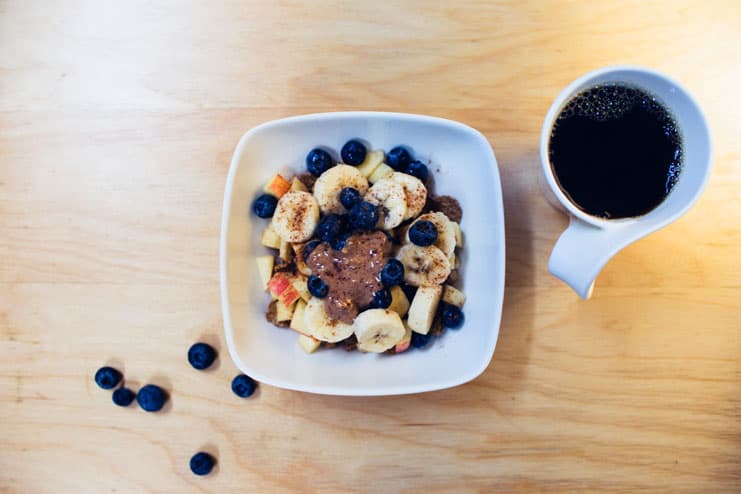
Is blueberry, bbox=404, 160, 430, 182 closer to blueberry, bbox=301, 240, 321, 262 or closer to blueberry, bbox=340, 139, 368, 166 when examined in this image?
blueberry, bbox=340, 139, 368, 166

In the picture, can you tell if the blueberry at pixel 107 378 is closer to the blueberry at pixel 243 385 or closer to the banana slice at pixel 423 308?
the blueberry at pixel 243 385

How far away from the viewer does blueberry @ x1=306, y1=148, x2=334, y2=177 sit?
80 centimetres

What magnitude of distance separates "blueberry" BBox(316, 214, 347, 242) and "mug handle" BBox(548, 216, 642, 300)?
0.98ft

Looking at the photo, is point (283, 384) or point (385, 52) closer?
point (283, 384)

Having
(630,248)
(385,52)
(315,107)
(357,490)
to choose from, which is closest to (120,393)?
(357,490)

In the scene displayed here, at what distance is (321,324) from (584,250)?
372mm

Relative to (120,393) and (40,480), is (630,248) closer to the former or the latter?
(120,393)

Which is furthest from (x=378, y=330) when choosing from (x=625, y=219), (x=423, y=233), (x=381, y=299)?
(x=625, y=219)

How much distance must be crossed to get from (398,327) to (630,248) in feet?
1.38

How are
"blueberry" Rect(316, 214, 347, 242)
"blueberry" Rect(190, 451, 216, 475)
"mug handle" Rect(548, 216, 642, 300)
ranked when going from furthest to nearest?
"blueberry" Rect(190, 451, 216, 475), "blueberry" Rect(316, 214, 347, 242), "mug handle" Rect(548, 216, 642, 300)

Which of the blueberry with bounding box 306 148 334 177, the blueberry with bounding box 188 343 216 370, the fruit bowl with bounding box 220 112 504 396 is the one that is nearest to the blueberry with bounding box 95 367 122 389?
the blueberry with bounding box 188 343 216 370

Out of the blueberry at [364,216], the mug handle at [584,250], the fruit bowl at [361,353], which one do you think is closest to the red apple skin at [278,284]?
the fruit bowl at [361,353]

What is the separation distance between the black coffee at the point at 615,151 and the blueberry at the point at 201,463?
70 centimetres

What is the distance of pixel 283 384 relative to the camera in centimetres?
76
